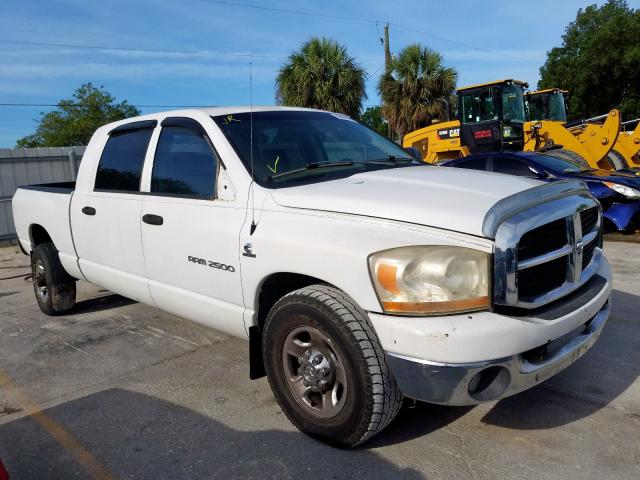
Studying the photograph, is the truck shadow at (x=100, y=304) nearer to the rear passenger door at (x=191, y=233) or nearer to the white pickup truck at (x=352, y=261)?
the white pickup truck at (x=352, y=261)

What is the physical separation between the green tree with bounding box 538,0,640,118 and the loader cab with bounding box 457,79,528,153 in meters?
27.1

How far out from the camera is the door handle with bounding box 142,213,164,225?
3.89 m

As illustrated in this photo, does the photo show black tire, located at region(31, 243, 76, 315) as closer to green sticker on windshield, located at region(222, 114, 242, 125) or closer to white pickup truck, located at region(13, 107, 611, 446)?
white pickup truck, located at region(13, 107, 611, 446)

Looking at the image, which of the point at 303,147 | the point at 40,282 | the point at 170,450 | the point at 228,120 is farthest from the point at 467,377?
the point at 40,282

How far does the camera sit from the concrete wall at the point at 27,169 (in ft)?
39.9

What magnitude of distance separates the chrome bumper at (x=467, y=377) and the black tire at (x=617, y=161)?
13634 mm

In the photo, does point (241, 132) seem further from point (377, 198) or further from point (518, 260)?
point (518, 260)

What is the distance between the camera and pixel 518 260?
254 cm

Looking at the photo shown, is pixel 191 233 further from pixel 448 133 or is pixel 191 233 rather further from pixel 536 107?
pixel 536 107

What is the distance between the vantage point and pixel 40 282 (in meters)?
5.95

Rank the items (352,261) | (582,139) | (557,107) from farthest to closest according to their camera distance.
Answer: (557,107), (582,139), (352,261)

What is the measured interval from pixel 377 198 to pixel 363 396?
0.98m

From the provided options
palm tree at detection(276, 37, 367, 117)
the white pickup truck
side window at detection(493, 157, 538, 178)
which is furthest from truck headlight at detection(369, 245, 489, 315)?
palm tree at detection(276, 37, 367, 117)

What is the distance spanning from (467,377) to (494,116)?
43.4 ft
